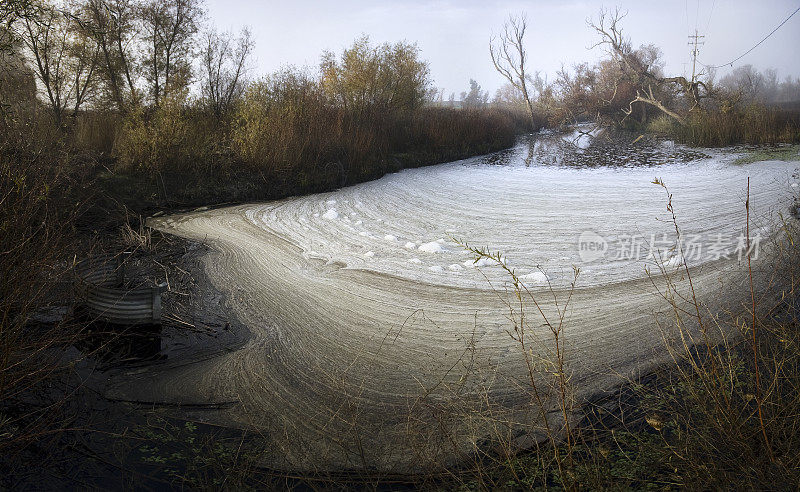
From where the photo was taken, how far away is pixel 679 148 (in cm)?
1157

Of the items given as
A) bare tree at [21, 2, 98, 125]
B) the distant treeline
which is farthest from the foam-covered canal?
bare tree at [21, 2, 98, 125]

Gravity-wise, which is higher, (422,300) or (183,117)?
(183,117)

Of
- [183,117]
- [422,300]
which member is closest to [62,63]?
[183,117]

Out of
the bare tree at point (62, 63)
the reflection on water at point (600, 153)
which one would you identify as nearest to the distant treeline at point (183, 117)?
the bare tree at point (62, 63)

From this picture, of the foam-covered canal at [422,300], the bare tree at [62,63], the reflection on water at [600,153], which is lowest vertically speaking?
the foam-covered canal at [422,300]

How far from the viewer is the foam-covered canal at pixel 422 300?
225cm

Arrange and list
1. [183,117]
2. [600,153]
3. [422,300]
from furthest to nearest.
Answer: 1. [600,153]
2. [183,117]
3. [422,300]

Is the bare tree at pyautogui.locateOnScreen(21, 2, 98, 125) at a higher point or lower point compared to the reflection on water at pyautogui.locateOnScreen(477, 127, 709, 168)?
higher

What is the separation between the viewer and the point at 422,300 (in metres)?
3.59

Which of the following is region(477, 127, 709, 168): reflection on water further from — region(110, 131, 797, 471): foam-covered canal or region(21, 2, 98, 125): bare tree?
region(21, 2, 98, 125): bare tree

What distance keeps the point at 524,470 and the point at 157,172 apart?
631 cm

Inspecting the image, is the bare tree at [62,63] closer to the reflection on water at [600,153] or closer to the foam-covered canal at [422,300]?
the foam-covered canal at [422,300]

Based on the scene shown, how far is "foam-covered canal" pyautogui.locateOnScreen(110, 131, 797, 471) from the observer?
2246 millimetres

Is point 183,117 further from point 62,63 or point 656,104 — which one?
point 656,104
